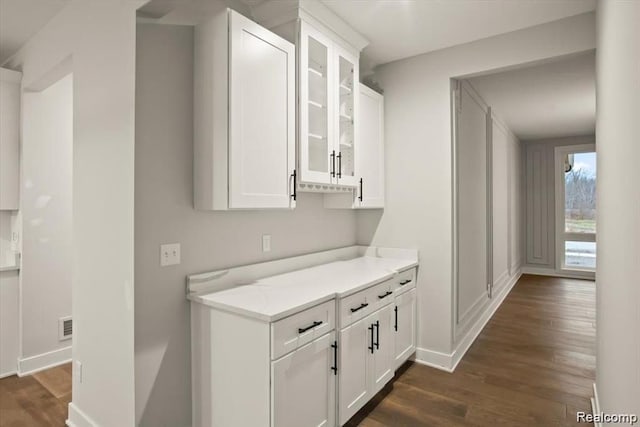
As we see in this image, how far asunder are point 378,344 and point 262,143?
1.52 meters

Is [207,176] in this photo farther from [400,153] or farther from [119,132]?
[400,153]

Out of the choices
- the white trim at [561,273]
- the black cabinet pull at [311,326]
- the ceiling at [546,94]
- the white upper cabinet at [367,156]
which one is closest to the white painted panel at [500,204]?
the ceiling at [546,94]

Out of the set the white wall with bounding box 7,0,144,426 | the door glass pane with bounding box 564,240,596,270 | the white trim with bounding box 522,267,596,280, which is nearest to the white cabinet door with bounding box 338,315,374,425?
the white wall with bounding box 7,0,144,426

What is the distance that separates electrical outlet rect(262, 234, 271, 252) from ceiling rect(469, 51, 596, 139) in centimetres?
262

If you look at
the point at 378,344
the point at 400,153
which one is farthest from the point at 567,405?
the point at 400,153

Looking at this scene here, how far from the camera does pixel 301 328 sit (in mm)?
1846

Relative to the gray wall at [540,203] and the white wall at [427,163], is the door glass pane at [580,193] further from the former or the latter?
the white wall at [427,163]

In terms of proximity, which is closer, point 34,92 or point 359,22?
point 359,22

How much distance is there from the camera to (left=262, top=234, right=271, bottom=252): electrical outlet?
8.32 ft

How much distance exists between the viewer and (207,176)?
1.99m

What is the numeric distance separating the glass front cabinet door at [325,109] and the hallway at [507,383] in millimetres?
1612

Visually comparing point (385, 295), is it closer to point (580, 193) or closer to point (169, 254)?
point (169, 254)

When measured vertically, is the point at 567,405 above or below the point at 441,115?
below

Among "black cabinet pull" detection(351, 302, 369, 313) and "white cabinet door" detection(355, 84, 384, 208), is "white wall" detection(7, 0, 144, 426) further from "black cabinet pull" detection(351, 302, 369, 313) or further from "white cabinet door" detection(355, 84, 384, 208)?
"white cabinet door" detection(355, 84, 384, 208)
